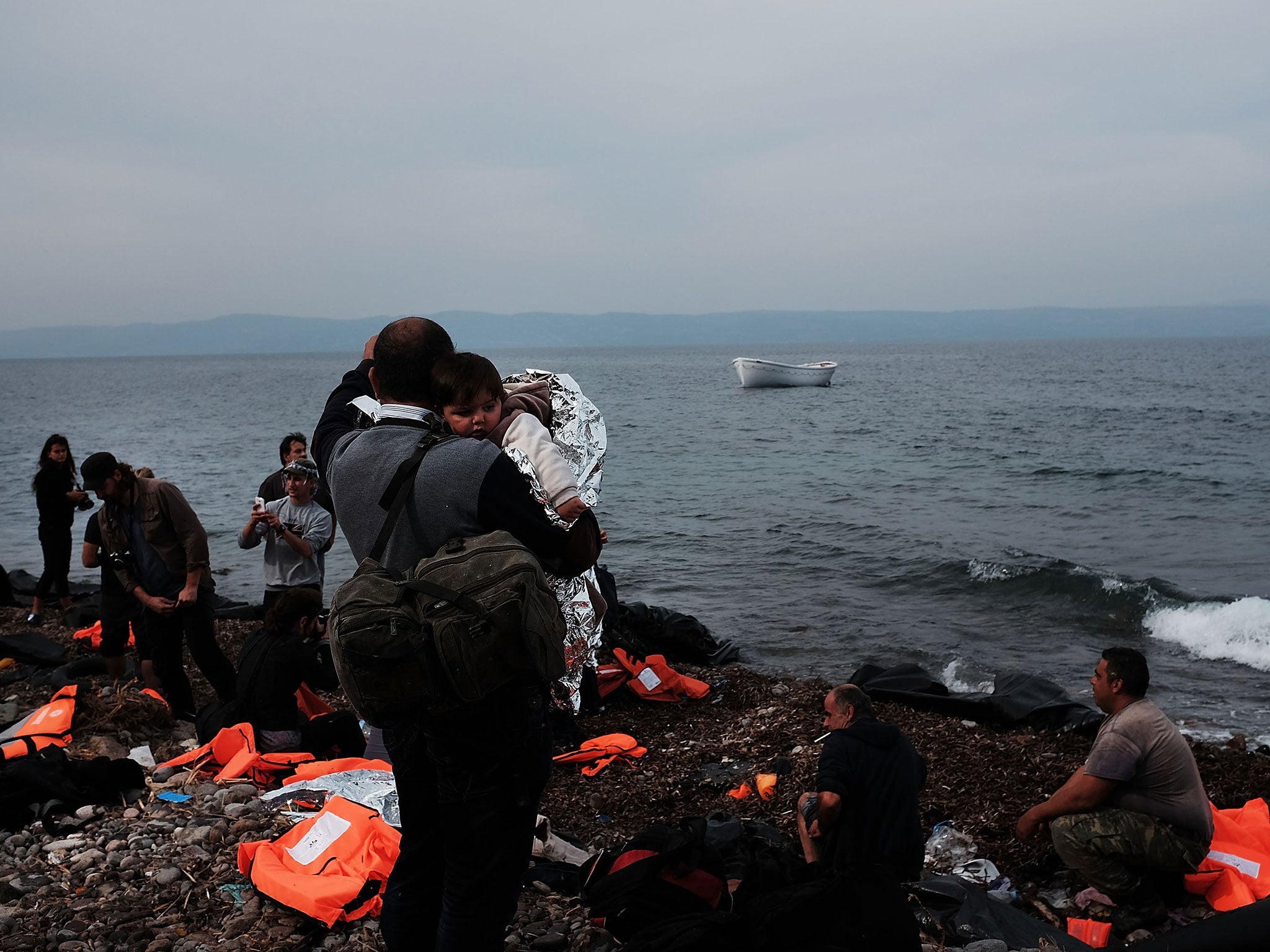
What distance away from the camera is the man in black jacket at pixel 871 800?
14.7 ft

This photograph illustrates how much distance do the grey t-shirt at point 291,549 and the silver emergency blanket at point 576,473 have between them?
4769mm

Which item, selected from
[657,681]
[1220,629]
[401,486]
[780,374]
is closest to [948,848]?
[657,681]

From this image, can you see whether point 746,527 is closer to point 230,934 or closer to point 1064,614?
point 1064,614

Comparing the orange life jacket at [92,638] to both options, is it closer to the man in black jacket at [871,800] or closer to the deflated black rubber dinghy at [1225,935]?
the man in black jacket at [871,800]

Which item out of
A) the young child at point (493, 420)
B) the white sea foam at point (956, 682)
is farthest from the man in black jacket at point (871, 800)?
the white sea foam at point (956, 682)

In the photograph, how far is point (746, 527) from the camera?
19.6 m

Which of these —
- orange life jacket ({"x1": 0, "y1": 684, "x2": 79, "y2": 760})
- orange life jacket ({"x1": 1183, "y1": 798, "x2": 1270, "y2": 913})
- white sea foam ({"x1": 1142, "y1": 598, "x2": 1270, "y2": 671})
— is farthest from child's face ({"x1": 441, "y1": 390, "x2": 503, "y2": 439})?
white sea foam ({"x1": 1142, "y1": 598, "x2": 1270, "y2": 671})

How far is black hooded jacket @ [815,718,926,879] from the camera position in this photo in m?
4.49

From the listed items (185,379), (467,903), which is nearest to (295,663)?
(467,903)

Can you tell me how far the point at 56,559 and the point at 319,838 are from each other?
389 inches

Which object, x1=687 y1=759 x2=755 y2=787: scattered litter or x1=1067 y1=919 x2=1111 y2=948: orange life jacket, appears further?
x1=687 y1=759 x2=755 y2=787: scattered litter

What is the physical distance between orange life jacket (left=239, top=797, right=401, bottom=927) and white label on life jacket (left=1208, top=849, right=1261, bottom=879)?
4072mm

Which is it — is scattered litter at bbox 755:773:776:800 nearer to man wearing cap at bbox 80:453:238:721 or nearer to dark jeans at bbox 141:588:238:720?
dark jeans at bbox 141:588:238:720

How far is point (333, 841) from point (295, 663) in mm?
2058
